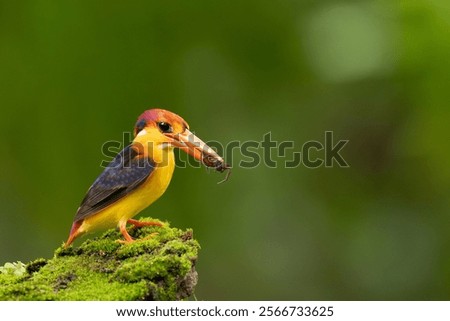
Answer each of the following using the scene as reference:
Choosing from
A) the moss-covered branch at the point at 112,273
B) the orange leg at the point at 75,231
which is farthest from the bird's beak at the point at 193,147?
the orange leg at the point at 75,231

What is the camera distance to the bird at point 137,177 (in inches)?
151

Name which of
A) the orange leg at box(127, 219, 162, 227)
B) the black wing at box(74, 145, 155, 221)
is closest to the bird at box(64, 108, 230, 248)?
the black wing at box(74, 145, 155, 221)

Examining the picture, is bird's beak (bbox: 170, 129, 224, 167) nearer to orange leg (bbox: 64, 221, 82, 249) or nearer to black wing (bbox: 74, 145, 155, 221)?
black wing (bbox: 74, 145, 155, 221)

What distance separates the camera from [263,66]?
4.83 metres

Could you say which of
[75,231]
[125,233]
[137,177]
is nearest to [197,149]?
[137,177]

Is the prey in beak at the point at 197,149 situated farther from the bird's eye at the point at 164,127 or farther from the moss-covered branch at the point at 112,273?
the moss-covered branch at the point at 112,273

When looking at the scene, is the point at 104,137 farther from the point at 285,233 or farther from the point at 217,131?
the point at 285,233

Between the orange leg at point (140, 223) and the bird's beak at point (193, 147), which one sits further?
the orange leg at point (140, 223)

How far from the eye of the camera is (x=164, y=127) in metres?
3.87

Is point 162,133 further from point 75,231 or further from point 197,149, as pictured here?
point 75,231

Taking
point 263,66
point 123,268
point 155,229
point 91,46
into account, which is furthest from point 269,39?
point 123,268

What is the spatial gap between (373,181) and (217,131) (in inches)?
33.4

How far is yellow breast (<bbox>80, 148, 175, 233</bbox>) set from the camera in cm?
384

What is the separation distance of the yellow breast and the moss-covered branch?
12 cm
